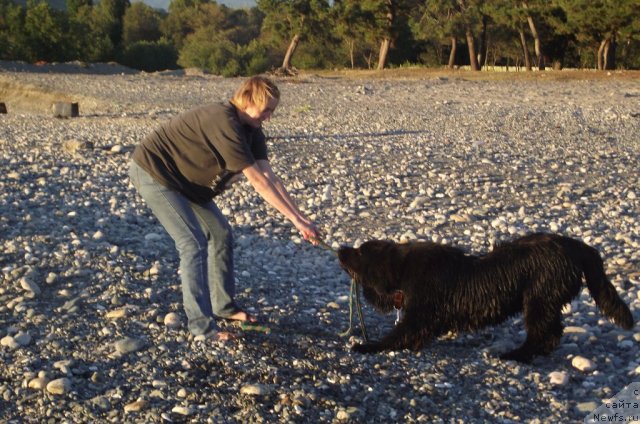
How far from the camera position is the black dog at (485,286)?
17.2ft

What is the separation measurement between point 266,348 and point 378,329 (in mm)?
1040

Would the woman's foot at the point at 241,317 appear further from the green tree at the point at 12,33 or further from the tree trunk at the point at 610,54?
the green tree at the point at 12,33

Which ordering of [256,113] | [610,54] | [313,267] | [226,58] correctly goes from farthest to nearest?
[226,58] < [610,54] < [313,267] < [256,113]

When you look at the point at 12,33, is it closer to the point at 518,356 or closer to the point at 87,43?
the point at 87,43

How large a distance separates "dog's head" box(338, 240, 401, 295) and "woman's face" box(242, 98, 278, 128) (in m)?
1.03

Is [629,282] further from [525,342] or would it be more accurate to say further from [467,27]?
[467,27]

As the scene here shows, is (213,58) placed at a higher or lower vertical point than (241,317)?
higher

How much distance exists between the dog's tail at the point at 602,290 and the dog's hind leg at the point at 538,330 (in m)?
0.28

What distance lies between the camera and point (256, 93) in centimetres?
496

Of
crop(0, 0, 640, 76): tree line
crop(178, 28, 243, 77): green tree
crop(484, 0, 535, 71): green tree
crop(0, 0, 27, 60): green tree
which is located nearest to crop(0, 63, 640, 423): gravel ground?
crop(484, 0, 535, 71): green tree

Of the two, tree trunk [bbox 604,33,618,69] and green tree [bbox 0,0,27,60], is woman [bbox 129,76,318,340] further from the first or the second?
green tree [bbox 0,0,27,60]

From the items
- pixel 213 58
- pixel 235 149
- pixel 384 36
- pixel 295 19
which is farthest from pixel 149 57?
pixel 235 149

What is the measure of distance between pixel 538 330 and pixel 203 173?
2347 millimetres

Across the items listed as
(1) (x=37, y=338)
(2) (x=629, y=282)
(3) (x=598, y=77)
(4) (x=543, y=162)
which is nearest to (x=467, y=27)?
(3) (x=598, y=77)
